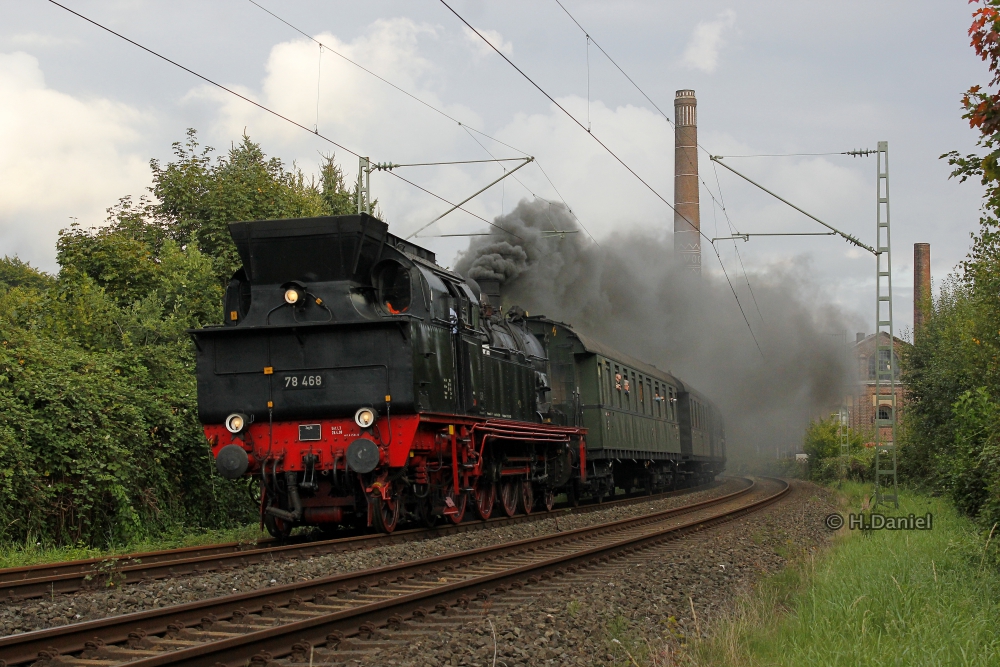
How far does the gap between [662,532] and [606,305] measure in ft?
81.5

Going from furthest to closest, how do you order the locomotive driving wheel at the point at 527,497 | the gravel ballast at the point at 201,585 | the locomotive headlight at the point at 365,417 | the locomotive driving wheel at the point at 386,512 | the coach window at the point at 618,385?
1. the coach window at the point at 618,385
2. the locomotive driving wheel at the point at 527,497
3. the locomotive driving wheel at the point at 386,512
4. the locomotive headlight at the point at 365,417
5. the gravel ballast at the point at 201,585

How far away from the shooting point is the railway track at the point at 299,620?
5.68 m

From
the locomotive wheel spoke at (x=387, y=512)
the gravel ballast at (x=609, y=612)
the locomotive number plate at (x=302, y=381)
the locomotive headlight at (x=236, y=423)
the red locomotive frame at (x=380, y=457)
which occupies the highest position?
the locomotive number plate at (x=302, y=381)

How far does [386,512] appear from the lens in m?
12.2

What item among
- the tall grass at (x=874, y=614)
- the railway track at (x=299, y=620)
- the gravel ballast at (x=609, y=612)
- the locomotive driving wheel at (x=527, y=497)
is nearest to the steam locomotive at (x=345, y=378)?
the railway track at (x=299, y=620)

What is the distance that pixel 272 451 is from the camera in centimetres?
1138

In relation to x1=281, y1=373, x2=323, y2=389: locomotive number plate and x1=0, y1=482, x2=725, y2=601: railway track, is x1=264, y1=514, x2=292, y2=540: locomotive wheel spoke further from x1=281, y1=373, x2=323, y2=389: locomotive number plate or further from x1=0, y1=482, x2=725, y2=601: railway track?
x1=281, y1=373, x2=323, y2=389: locomotive number plate

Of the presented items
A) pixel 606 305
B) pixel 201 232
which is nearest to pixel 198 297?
pixel 201 232

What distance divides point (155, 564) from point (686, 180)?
41266 millimetres

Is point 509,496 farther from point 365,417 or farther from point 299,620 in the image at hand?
point 299,620

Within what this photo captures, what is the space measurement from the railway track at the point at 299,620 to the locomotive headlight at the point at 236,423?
3.18 meters

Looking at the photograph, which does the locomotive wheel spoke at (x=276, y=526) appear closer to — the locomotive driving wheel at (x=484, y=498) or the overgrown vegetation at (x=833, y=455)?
the locomotive driving wheel at (x=484, y=498)

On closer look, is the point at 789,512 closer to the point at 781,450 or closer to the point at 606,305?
the point at 606,305

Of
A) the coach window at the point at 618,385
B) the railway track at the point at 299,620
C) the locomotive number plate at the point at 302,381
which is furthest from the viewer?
the coach window at the point at 618,385
